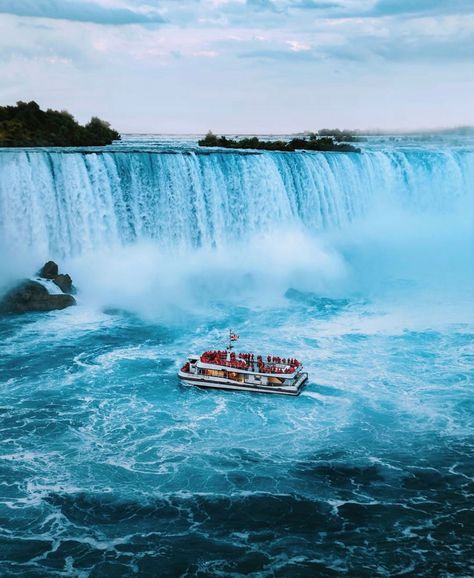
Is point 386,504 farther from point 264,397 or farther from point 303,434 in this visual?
point 264,397

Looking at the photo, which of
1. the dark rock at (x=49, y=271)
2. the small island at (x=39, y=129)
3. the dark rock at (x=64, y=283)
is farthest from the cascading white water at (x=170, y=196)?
the small island at (x=39, y=129)

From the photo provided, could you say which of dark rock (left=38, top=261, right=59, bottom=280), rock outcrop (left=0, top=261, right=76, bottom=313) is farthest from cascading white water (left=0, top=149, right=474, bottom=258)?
rock outcrop (left=0, top=261, right=76, bottom=313)

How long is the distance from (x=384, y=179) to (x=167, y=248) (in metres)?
17.6

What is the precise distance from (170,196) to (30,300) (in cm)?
940

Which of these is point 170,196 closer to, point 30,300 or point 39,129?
point 30,300

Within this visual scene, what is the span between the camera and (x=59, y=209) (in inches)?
1328

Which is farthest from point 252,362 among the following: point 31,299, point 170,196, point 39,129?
point 39,129

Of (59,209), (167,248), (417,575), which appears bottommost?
(417,575)

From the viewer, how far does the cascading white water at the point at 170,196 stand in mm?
33250

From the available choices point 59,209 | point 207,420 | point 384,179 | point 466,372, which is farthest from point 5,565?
point 384,179

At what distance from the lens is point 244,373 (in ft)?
74.2

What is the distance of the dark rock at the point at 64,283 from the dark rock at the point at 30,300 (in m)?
0.87

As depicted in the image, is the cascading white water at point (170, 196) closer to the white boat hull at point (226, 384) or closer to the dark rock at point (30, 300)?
the dark rock at point (30, 300)

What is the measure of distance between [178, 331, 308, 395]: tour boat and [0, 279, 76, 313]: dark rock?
9.45 metres
